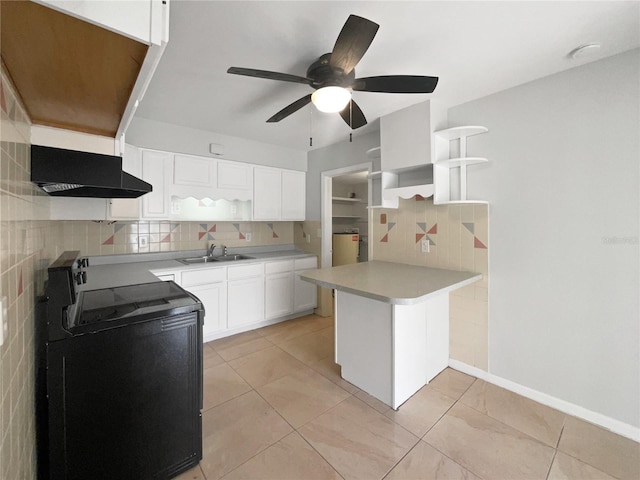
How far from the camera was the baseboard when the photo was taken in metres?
1.70

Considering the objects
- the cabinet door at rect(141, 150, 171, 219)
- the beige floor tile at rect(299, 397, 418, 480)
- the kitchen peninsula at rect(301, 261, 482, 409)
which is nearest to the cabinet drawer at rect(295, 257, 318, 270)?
the kitchen peninsula at rect(301, 261, 482, 409)

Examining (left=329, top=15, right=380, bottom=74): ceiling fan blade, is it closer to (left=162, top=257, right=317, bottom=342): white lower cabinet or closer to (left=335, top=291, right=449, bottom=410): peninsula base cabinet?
(left=335, top=291, right=449, bottom=410): peninsula base cabinet

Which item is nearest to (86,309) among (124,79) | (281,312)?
(124,79)

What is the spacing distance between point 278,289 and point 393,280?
1.81 m

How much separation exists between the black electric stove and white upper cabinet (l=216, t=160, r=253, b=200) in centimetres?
194

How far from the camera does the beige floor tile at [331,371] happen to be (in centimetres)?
218

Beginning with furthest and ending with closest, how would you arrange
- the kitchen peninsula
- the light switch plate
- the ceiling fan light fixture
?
1. the kitchen peninsula
2. the ceiling fan light fixture
3. the light switch plate

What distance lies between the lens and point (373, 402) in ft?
6.56

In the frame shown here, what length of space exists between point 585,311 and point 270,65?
8.84 ft

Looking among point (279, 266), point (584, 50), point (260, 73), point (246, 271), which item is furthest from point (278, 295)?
point (584, 50)

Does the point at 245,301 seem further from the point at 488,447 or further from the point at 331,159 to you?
the point at 488,447

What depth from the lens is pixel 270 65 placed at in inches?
72.8

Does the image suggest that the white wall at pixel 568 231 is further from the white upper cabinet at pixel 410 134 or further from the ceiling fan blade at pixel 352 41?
the ceiling fan blade at pixel 352 41

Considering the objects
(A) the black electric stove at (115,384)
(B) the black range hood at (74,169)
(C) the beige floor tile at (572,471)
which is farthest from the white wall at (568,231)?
(B) the black range hood at (74,169)
